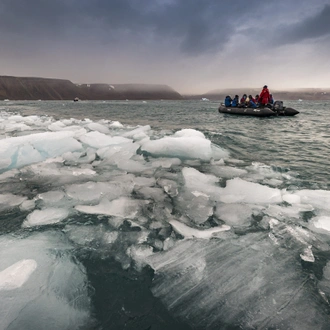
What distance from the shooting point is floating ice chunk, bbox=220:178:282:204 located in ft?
11.8

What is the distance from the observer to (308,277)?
2.16 m

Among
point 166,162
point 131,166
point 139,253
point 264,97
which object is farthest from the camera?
point 264,97

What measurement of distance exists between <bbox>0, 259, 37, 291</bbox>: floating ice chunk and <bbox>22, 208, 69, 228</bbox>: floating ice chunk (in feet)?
2.60

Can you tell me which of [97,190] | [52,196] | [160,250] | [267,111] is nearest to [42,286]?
[160,250]

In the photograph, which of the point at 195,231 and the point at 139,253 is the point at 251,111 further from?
the point at 139,253

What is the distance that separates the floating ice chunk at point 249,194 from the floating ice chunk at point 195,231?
0.84 m

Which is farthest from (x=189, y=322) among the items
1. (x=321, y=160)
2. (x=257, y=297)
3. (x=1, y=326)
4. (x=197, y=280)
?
(x=321, y=160)

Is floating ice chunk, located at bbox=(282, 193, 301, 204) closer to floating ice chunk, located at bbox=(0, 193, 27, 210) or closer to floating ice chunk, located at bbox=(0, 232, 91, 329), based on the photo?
floating ice chunk, located at bbox=(0, 232, 91, 329)

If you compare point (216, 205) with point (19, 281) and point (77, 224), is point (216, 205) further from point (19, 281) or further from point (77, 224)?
point (19, 281)

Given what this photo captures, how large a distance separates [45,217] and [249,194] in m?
3.13

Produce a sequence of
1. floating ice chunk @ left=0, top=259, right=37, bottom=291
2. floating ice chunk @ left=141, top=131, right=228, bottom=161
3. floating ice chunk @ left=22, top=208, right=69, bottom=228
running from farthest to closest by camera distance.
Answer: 1. floating ice chunk @ left=141, top=131, right=228, bottom=161
2. floating ice chunk @ left=22, top=208, right=69, bottom=228
3. floating ice chunk @ left=0, top=259, right=37, bottom=291

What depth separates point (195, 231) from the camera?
279 centimetres

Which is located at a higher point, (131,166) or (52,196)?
(52,196)

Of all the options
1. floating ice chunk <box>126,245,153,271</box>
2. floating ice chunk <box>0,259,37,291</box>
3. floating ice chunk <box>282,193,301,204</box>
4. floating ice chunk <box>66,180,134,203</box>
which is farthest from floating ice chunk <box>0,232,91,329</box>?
floating ice chunk <box>282,193,301,204</box>
